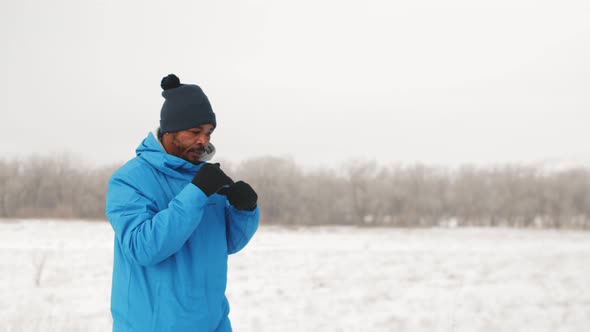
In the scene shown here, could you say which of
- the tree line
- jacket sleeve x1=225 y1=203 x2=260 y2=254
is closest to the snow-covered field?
jacket sleeve x1=225 y1=203 x2=260 y2=254

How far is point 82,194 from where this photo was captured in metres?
28.8

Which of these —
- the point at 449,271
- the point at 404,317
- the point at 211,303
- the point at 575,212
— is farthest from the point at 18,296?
the point at 575,212

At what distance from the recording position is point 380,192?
1372 inches

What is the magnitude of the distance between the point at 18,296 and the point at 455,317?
607 centimetres

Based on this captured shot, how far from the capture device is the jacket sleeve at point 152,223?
1267 mm

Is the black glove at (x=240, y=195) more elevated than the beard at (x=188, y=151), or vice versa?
the beard at (x=188, y=151)

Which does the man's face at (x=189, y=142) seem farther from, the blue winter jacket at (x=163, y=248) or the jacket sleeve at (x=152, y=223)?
the jacket sleeve at (x=152, y=223)

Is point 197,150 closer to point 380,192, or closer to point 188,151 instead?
A: point 188,151

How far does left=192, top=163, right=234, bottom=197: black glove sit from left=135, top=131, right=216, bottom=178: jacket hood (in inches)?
6.5

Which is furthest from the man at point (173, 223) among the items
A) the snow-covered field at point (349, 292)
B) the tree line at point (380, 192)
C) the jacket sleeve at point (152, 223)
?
the tree line at point (380, 192)

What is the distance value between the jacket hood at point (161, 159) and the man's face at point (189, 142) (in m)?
0.04

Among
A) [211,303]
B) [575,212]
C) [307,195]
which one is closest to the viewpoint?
[211,303]

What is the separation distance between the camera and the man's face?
1542mm

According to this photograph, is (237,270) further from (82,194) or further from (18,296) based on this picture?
(82,194)
